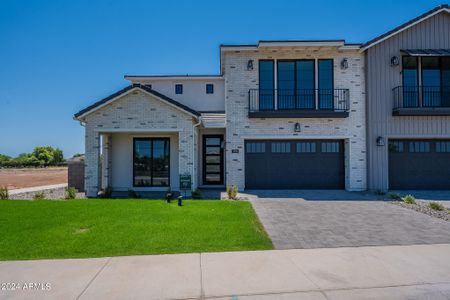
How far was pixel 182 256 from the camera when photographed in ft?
15.9

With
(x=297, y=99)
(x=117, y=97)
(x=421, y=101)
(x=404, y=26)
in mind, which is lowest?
(x=117, y=97)

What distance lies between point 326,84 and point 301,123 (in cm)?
237

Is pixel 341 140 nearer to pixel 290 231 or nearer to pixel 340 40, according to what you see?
pixel 340 40

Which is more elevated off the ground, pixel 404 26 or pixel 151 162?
pixel 404 26

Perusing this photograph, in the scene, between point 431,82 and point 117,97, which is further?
point 431,82

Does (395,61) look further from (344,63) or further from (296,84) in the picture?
(296,84)

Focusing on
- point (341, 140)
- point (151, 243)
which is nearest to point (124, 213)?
point (151, 243)

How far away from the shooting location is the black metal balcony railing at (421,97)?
43.6 ft

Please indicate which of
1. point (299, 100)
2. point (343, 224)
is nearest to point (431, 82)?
point (299, 100)

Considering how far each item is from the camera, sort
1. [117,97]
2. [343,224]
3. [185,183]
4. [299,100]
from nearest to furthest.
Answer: [343,224], [185,183], [117,97], [299,100]

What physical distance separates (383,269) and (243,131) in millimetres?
9790

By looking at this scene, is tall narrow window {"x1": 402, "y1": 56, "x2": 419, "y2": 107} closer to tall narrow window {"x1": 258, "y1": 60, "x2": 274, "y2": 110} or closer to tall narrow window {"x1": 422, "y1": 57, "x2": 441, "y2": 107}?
tall narrow window {"x1": 422, "y1": 57, "x2": 441, "y2": 107}

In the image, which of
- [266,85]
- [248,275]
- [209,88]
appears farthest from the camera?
[209,88]

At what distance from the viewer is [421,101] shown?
526 inches
